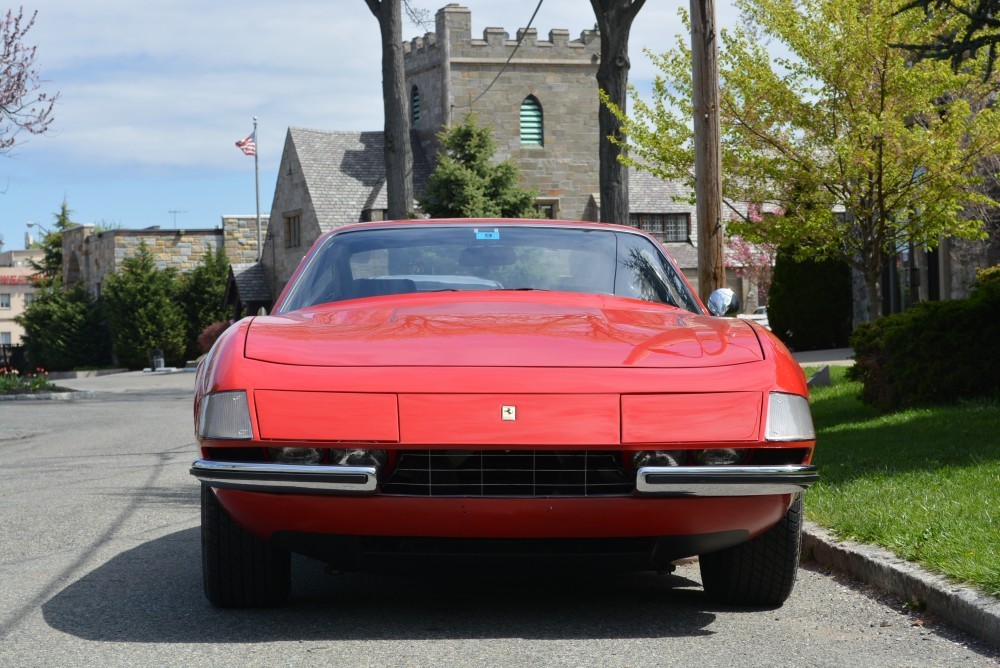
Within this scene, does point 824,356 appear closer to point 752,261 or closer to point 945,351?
point 945,351

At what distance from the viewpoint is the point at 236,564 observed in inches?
181

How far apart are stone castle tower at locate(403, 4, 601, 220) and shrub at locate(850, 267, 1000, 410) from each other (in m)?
40.1

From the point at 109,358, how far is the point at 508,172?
62.9 ft

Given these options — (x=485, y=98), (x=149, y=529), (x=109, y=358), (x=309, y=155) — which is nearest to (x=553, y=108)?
(x=485, y=98)

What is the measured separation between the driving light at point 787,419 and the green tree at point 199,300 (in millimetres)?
47376

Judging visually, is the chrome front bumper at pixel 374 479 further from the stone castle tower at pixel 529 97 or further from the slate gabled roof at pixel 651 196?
the slate gabled roof at pixel 651 196

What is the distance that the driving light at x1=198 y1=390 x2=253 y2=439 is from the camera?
4.14m

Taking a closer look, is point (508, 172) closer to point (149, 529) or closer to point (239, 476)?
point (149, 529)

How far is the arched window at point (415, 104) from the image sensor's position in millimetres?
53062

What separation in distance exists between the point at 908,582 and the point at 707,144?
6441 mm

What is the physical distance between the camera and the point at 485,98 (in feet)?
170

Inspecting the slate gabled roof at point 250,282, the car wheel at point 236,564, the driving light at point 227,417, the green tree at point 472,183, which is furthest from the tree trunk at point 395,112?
the slate gabled roof at point 250,282

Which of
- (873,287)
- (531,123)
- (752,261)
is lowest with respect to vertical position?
(873,287)

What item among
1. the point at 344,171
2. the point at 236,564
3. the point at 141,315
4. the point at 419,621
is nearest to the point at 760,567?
the point at 419,621
